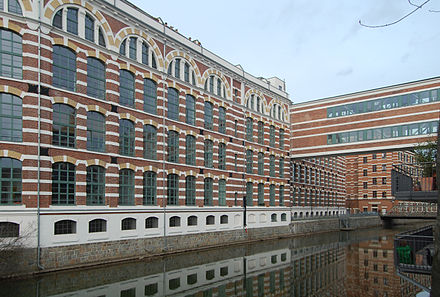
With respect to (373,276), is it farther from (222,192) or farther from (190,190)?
(222,192)

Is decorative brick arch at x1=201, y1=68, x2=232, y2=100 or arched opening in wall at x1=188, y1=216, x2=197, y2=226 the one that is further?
decorative brick arch at x1=201, y1=68, x2=232, y2=100

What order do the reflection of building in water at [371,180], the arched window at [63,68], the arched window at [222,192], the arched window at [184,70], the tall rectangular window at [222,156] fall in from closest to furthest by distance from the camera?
1. the arched window at [63,68]
2. the arched window at [184,70]
3. the arched window at [222,192]
4. the tall rectangular window at [222,156]
5. the reflection of building in water at [371,180]

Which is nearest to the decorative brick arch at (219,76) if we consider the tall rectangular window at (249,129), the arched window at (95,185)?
the tall rectangular window at (249,129)

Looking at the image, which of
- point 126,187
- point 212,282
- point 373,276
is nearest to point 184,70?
point 126,187

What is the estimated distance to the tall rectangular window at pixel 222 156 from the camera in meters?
36.3

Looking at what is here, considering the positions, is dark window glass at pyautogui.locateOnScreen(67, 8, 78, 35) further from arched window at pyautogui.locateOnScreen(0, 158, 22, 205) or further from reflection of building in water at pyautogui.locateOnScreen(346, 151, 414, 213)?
reflection of building in water at pyautogui.locateOnScreen(346, 151, 414, 213)

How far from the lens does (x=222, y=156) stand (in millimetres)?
36688

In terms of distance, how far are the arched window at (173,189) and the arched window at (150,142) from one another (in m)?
2.42

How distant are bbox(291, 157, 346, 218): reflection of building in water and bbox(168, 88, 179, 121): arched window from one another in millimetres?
24401

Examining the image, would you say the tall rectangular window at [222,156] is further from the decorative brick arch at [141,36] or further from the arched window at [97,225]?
the arched window at [97,225]

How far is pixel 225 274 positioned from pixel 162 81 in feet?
52.4

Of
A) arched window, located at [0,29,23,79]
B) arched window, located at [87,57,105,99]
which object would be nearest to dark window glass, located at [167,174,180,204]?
arched window, located at [87,57,105,99]

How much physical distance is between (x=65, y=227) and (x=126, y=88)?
1077cm

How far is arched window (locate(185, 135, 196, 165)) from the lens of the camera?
32219mm
